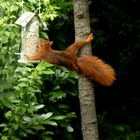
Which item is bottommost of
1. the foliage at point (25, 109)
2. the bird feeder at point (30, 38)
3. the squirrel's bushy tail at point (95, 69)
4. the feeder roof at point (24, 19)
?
the foliage at point (25, 109)

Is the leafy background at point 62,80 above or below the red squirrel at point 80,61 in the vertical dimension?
below

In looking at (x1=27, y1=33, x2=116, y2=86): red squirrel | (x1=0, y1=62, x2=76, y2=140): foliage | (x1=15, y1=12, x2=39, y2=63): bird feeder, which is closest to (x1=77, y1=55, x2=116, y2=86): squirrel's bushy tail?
(x1=27, y1=33, x2=116, y2=86): red squirrel

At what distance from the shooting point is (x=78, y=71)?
3.21m

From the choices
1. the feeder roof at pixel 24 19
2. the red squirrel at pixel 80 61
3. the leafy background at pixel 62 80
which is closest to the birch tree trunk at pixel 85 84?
the red squirrel at pixel 80 61

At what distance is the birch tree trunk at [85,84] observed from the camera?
3189mm

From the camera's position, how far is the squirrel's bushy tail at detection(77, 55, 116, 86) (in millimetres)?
3150

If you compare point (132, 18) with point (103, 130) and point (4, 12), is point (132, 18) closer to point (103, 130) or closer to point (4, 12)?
point (103, 130)

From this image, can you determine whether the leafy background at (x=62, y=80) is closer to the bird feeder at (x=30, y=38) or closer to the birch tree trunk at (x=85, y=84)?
the bird feeder at (x=30, y=38)

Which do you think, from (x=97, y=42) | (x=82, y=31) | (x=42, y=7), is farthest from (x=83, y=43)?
(x=97, y=42)

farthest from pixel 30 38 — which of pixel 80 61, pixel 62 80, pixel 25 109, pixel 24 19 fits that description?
pixel 62 80

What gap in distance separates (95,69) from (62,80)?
1.13m

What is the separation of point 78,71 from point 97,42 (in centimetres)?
227

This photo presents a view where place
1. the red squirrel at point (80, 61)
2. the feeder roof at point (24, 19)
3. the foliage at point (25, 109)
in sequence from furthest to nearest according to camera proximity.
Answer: the foliage at point (25, 109)
the feeder roof at point (24, 19)
the red squirrel at point (80, 61)

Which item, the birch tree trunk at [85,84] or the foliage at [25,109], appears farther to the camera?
the foliage at [25,109]
